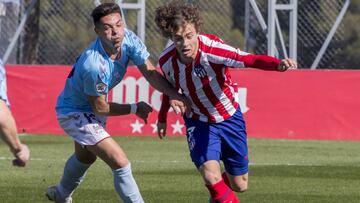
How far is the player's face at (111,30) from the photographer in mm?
9523

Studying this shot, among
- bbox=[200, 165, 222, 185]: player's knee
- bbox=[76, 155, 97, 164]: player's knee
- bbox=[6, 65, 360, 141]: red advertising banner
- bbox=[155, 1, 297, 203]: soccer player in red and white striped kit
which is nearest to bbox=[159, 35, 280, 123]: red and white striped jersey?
bbox=[155, 1, 297, 203]: soccer player in red and white striped kit

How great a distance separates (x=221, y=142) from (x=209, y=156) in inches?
15.0

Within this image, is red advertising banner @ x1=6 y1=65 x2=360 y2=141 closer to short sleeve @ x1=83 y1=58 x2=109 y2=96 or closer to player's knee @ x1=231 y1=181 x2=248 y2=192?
player's knee @ x1=231 y1=181 x2=248 y2=192

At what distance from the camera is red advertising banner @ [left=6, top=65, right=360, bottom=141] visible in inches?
794

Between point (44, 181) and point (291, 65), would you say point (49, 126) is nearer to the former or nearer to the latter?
point (44, 181)

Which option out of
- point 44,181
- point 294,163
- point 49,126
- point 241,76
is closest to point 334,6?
point 241,76

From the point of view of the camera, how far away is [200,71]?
9.88m

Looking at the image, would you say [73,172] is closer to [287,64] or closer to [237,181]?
[237,181]

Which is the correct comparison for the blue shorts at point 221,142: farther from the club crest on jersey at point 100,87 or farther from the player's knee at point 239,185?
the club crest on jersey at point 100,87

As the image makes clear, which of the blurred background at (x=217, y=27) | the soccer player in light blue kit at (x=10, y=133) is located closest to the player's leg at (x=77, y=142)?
the soccer player in light blue kit at (x=10, y=133)

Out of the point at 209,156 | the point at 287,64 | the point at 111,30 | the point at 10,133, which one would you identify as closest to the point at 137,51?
the point at 111,30

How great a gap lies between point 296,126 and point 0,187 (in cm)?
855

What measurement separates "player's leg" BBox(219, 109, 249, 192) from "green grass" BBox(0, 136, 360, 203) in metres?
1.12

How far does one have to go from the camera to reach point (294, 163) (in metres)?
16.3
